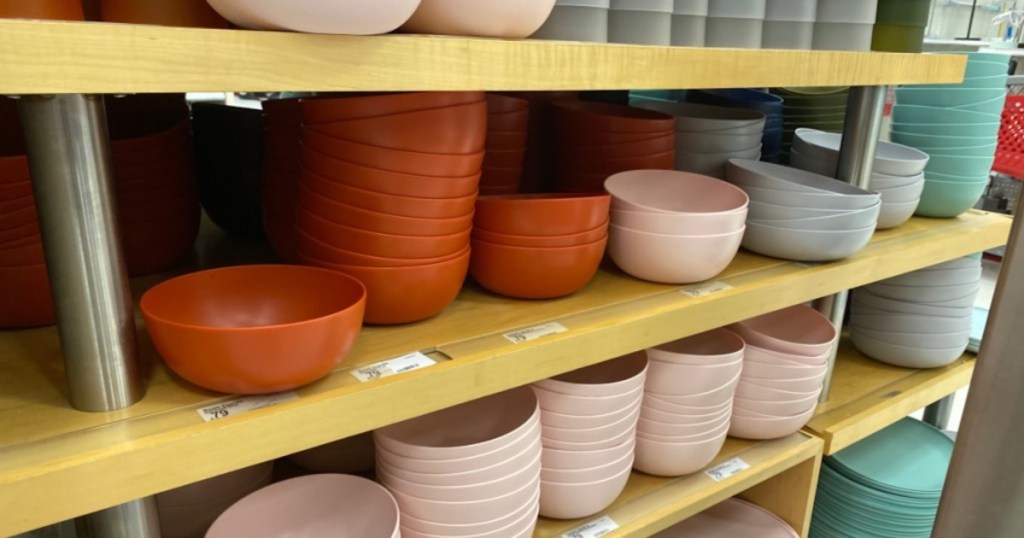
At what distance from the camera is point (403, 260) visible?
91 cm

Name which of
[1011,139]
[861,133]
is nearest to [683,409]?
[861,133]

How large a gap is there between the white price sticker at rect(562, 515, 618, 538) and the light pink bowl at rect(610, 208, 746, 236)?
0.48 meters

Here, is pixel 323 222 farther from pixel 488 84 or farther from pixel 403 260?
pixel 488 84

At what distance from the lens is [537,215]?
3.34 feet

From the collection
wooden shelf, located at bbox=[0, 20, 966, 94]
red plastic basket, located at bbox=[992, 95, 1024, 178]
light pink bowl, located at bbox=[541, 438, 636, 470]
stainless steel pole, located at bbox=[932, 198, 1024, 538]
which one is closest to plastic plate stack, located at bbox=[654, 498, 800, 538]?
light pink bowl, located at bbox=[541, 438, 636, 470]

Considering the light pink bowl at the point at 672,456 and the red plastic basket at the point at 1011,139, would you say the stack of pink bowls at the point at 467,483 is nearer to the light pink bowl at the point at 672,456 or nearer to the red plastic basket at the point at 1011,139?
the light pink bowl at the point at 672,456

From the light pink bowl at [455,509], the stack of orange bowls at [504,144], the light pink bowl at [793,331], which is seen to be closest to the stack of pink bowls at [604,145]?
the stack of orange bowls at [504,144]

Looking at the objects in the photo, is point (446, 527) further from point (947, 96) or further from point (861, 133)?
point (947, 96)

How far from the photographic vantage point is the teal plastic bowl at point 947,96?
1.66 m

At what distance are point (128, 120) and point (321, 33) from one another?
27.3 inches

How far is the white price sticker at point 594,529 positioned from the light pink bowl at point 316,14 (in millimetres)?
825

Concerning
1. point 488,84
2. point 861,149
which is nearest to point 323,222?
A: point 488,84

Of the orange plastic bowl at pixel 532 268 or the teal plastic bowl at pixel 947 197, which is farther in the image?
the teal plastic bowl at pixel 947 197

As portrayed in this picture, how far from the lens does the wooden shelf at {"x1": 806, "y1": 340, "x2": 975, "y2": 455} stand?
61.4 inches
